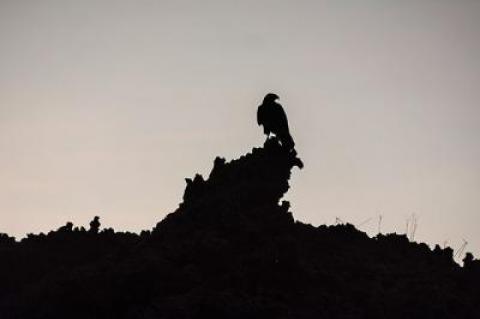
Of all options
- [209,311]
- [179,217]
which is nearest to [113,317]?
[209,311]

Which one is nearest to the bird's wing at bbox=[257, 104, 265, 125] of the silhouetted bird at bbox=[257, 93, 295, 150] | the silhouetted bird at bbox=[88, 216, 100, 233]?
the silhouetted bird at bbox=[257, 93, 295, 150]

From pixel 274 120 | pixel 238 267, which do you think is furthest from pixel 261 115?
pixel 238 267

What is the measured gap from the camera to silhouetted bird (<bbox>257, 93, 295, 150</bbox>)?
28.3 metres

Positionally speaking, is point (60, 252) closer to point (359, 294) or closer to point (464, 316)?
Answer: point (359, 294)

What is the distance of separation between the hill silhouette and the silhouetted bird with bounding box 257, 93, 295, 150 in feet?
1.42

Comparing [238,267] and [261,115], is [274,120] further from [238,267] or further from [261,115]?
[238,267]

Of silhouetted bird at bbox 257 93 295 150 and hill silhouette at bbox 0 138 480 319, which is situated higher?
silhouetted bird at bbox 257 93 295 150

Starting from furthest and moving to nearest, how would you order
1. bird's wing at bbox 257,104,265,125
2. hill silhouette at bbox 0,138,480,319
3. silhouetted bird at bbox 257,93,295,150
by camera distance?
1. bird's wing at bbox 257,104,265,125
2. silhouetted bird at bbox 257,93,295,150
3. hill silhouette at bbox 0,138,480,319

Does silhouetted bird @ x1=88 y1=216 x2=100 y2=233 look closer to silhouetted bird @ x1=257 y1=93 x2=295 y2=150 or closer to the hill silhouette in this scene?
the hill silhouette

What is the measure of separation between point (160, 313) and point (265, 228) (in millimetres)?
5442

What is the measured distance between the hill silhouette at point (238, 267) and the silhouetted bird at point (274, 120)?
43cm

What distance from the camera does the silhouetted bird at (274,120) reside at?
2833 centimetres

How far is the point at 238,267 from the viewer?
→ 942 inches

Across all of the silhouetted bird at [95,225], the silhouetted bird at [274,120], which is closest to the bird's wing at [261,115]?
the silhouetted bird at [274,120]
